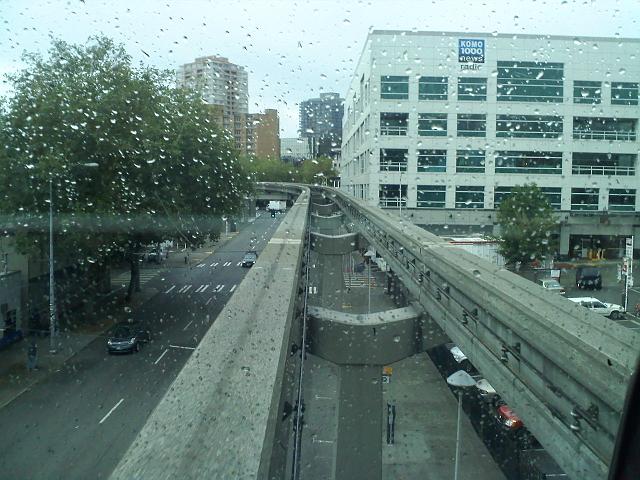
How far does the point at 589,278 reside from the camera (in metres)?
2.93

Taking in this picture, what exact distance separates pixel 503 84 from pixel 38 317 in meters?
7.63

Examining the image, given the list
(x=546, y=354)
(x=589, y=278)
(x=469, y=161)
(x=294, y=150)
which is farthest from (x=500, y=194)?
(x=294, y=150)

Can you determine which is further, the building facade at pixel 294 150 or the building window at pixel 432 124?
the building facade at pixel 294 150

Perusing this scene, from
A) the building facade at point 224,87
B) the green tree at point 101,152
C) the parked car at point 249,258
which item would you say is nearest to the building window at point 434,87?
the building facade at point 224,87

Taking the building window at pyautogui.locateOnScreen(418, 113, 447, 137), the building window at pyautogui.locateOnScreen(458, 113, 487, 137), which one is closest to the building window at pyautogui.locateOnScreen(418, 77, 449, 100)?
the building window at pyautogui.locateOnScreen(418, 113, 447, 137)

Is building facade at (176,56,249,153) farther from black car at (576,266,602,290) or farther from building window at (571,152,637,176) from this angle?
black car at (576,266,602,290)

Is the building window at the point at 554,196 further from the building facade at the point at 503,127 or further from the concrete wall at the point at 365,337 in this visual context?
the concrete wall at the point at 365,337

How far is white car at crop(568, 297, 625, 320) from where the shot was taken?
257 cm

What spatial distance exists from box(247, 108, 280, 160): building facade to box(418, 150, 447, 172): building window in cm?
469

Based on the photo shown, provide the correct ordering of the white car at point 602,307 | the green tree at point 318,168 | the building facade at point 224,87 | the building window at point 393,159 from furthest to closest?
the green tree at point 318,168 < the building facade at point 224,87 < the building window at point 393,159 < the white car at point 602,307

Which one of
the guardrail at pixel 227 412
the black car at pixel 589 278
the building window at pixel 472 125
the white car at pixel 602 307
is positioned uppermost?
the building window at pixel 472 125

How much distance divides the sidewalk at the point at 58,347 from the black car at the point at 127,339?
320 millimetres

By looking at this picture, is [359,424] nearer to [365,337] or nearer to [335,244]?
[365,337]

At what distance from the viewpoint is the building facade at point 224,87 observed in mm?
8797
